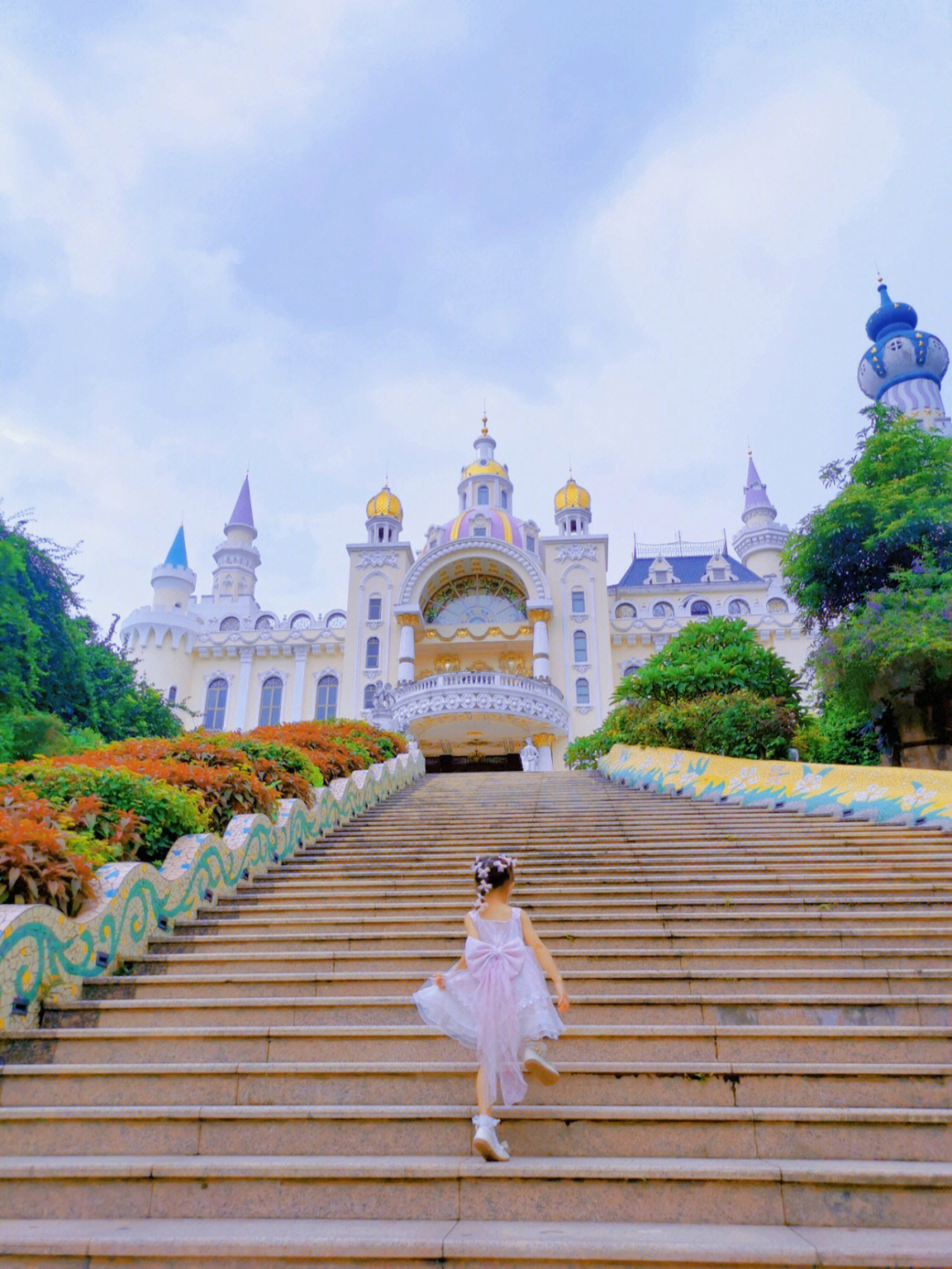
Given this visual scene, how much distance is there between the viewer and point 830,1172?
2.83 meters

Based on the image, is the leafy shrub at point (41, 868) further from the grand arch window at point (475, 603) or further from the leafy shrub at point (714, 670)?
the grand arch window at point (475, 603)

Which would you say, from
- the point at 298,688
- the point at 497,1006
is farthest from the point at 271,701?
the point at 497,1006

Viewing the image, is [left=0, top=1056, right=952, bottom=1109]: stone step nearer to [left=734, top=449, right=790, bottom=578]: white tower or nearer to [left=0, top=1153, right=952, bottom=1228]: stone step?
[left=0, top=1153, right=952, bottom=1228]: stone step

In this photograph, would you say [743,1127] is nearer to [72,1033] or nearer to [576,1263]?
[576,1263]

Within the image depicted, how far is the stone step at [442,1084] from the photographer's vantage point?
3408mm

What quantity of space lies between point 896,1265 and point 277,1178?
222 centimetres

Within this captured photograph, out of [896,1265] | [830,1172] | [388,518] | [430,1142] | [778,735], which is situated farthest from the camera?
[388,518]

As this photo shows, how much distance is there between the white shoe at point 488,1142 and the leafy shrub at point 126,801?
3.55 m

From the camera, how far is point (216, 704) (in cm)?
3441

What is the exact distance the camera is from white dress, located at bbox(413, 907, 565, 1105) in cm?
312

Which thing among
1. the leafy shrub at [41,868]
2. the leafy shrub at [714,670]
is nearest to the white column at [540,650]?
the leafy shrub at [714,670]

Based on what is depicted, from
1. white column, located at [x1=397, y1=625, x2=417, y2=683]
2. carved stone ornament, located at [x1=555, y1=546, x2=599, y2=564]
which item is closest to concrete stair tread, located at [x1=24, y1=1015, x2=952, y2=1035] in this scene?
white column, located at [x1=397, y1=625, x2=417, y2=683]

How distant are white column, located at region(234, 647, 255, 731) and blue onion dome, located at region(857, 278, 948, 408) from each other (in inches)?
1335

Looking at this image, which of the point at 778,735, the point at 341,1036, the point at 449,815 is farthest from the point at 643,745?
the point at 341,1036
